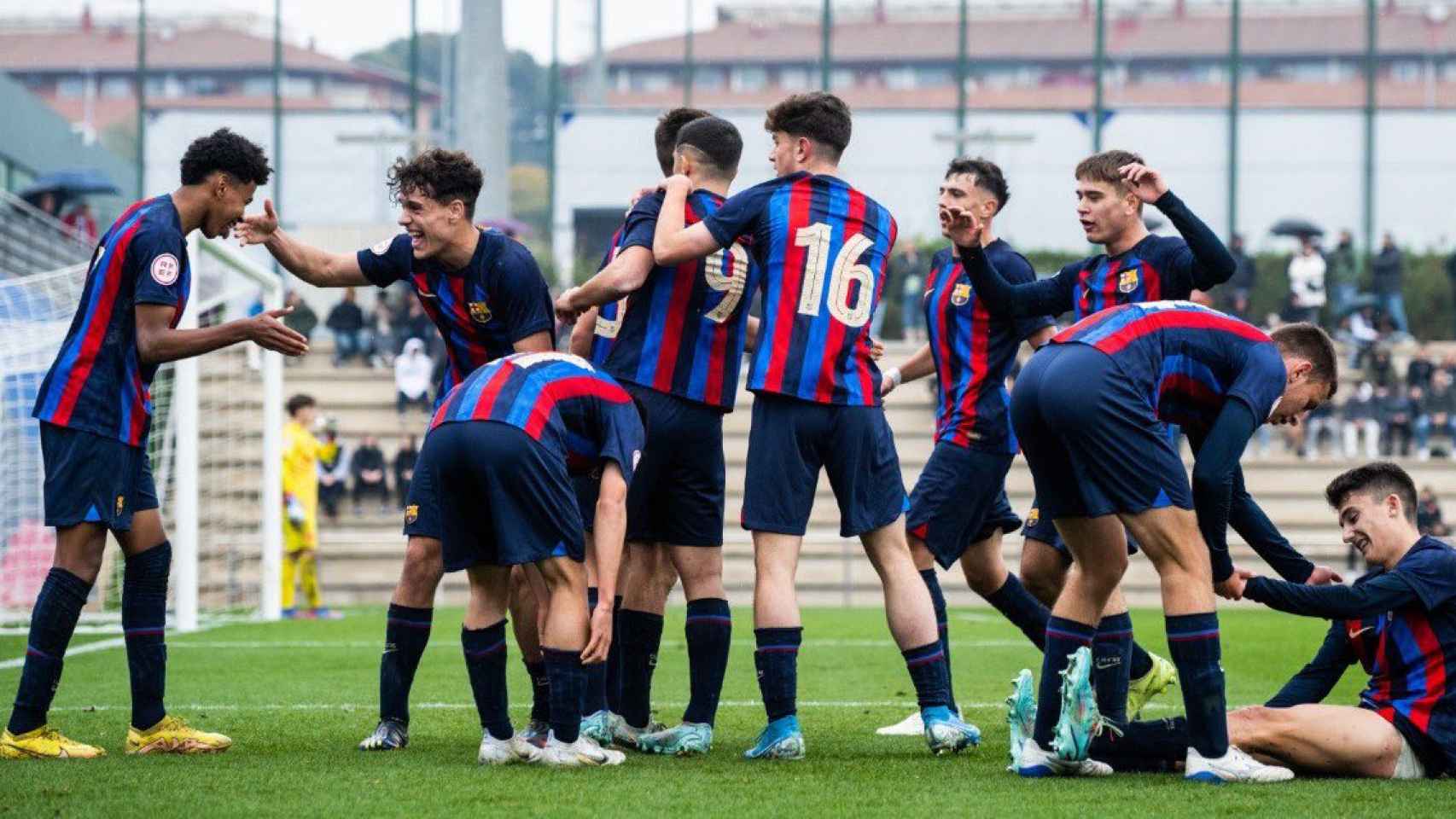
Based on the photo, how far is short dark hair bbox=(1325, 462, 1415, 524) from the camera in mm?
6129

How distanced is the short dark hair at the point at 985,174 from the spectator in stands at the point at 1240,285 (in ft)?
60.6

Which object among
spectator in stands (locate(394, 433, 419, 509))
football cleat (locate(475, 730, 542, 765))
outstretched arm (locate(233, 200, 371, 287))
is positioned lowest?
spectator in stands (locate(394, 433, 419, 509))

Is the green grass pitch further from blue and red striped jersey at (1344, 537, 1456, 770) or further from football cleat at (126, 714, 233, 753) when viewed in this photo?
blue and red striped jersey at (1344, 537, 1456, 770)

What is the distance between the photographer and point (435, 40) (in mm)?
31594

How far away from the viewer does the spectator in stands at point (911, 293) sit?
25922 mm

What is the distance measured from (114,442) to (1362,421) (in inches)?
795

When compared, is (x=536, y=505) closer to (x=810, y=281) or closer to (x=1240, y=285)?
(x=810, y=281)

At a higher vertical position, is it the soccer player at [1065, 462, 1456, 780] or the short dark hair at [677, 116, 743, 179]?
the short dark hair at [677, 116, 743, 179]

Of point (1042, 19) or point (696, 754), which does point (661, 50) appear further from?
point (696, 754)

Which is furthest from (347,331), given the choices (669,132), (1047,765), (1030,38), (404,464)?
(1047,765)

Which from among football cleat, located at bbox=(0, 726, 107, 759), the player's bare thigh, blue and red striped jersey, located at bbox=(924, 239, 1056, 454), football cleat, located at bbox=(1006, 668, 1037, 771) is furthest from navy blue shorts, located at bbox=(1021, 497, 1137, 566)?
football cleat, located at bbox=(0, 726, 107, 759)

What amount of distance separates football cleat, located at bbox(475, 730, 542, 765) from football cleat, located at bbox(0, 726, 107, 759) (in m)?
1.40

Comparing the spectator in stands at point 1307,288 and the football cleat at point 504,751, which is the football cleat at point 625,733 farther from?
the spectator in stands at point 1307,288

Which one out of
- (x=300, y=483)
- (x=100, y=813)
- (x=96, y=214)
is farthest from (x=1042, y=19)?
(x=100, y=813)
